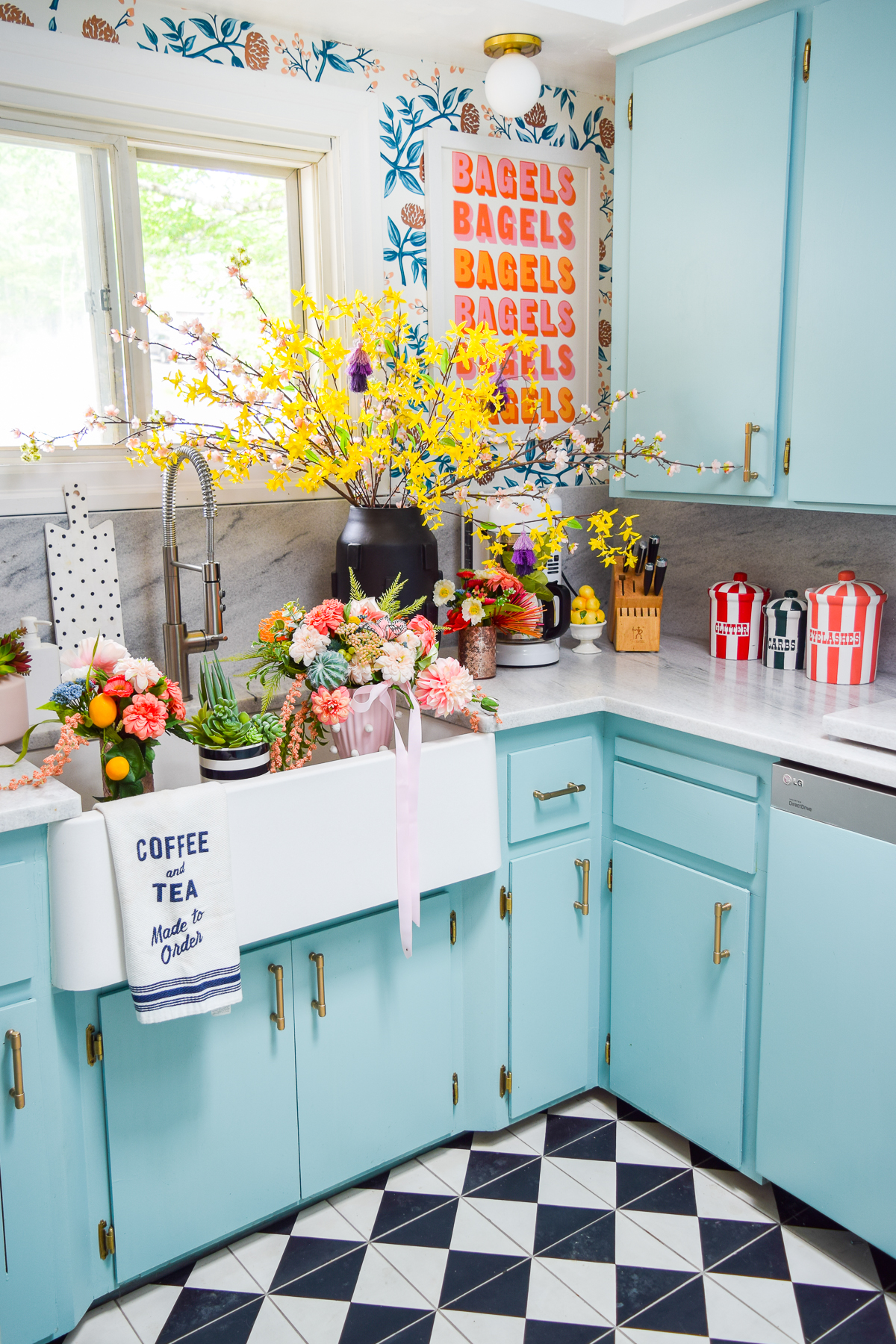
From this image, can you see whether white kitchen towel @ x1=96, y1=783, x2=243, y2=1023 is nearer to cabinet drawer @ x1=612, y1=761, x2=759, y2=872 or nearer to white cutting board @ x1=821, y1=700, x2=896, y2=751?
cabinet drawer @ x1=612, y1=761, x2=759, y2=872

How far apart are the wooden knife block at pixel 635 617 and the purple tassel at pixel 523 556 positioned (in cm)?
30

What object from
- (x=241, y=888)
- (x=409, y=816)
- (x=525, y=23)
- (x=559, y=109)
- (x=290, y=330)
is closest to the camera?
(x=241, y=888)

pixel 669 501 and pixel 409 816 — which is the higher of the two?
pixel 669 501

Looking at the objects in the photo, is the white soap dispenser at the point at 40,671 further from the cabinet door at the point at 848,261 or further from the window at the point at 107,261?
the cabinet door at the point at 848,261

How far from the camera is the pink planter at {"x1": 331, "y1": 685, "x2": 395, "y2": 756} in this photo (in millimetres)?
1826

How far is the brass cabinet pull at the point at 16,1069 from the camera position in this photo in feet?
5.02

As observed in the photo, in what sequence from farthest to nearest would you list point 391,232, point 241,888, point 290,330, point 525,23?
point 391,232
point 525,23
point 290,330
point 241,888

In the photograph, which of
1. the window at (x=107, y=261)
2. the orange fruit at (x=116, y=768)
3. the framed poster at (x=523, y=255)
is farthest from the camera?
the framed poster at (x=523, y=255)

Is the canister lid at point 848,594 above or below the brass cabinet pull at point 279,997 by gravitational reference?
above

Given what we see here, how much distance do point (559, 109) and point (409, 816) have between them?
1.91 metres

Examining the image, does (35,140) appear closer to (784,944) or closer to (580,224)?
(580,224)

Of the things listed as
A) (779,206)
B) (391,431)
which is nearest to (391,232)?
(391,431)

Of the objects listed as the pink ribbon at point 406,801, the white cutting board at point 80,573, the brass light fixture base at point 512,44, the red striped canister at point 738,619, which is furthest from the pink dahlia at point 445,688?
the brass light fixture base at point 512,44

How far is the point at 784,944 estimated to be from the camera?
1.83m
